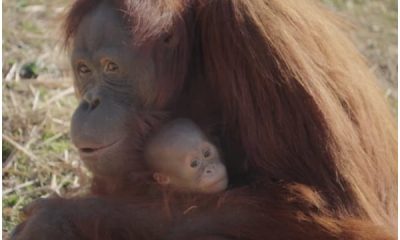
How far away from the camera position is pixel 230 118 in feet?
14.7

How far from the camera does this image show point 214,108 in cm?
456

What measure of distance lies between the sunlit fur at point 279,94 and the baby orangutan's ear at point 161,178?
Answer: 0.25 meters

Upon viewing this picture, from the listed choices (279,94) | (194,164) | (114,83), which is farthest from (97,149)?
(279,94)

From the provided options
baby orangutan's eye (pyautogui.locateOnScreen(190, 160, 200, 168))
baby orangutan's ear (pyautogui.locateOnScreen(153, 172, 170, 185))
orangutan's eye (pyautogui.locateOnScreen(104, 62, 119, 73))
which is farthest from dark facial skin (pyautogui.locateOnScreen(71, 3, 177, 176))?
baby orangutan's eye (pyautogui.locateOnScreen(190, 160, 200, 168))

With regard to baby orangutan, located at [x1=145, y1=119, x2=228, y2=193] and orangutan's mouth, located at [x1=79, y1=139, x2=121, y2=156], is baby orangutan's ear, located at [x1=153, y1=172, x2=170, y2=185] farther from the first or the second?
→ orangutan's mouth, located at [x1=79, y1=139, x2=121, y2=156]

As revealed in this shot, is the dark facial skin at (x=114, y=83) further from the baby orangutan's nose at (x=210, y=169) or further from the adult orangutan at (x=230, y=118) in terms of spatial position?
the baby orangutan's nose at (x=210, y=169)

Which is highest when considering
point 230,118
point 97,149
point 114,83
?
point 114,83

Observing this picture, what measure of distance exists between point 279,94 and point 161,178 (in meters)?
0.60

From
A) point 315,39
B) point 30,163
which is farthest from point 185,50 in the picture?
point 30,163

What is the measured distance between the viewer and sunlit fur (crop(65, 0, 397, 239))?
4.33m

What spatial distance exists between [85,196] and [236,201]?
0.68 metres

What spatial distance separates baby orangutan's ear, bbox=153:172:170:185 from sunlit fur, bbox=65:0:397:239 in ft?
0.83

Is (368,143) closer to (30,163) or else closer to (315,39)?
(315,39)

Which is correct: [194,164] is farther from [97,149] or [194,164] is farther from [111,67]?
[111,67]
